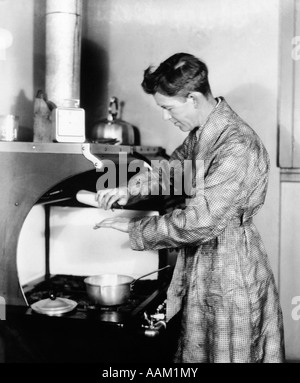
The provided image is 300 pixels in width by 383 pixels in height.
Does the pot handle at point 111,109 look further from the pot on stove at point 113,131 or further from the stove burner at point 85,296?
the stove burner at point 85,296

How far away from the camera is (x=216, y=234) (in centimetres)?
174

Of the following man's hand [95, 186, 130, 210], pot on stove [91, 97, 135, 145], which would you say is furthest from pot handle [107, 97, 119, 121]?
man's hand [95, 186, 130, 210]

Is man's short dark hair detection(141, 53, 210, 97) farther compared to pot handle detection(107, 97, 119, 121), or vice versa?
pot handle detection(107, 97, 119, 121)

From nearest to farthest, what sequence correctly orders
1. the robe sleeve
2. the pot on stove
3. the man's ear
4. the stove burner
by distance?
the robe sleeve
the man's ear
the stove burner
the pot on stove

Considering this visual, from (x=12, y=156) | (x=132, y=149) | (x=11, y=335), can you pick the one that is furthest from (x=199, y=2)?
(x=11, y=335)

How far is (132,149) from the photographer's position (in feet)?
7.43

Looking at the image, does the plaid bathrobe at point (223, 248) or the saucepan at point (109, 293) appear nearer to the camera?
the plaid bathrobe at point (223, 248)

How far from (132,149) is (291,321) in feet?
4.24

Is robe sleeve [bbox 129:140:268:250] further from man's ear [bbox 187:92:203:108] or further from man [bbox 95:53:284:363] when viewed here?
man's ear [bbox 187:92:203:108]

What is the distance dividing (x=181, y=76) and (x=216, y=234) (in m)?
0.57

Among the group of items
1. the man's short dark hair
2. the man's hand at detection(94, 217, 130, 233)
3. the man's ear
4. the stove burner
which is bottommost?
the stove burner

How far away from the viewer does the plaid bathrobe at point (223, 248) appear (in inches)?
67.3

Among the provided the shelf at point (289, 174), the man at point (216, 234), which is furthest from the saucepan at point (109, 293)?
the shelf at point (289, 174)

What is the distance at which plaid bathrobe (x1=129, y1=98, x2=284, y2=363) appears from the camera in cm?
171
